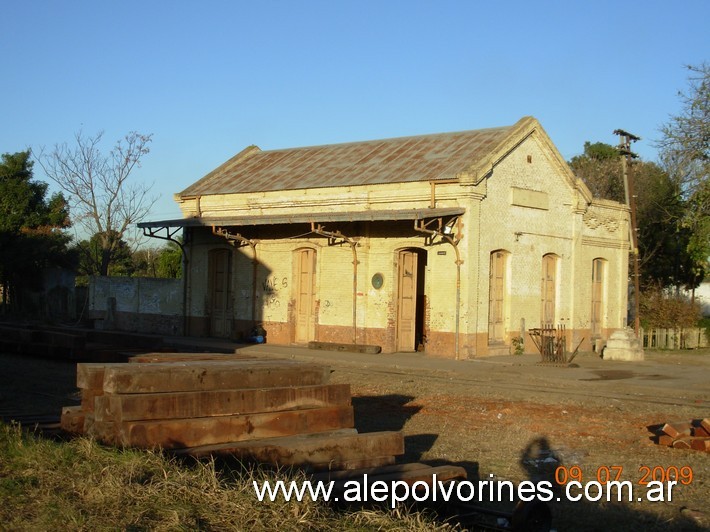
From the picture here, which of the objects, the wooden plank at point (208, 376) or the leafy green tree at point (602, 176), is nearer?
the wooden plank at point (208, 376)

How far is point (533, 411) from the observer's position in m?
12.2

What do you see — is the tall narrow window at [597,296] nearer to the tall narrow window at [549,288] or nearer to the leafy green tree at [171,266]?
the tall narrow window at [549,288]

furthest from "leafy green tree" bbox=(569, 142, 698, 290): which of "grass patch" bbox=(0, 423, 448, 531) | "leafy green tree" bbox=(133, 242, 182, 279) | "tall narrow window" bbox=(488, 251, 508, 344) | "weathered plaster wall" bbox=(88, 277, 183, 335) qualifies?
"grass patch" bbox=(0, 423, 448, 531)

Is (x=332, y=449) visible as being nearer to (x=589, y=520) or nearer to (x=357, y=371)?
(x=589, y=520)

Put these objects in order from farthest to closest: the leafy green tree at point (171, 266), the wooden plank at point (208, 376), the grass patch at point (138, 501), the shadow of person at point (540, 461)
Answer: the leafy green tree at point (171, 266) → the shadow of person at point (540, 461) → the wooden plank at point (208, 376) → the grass patch at point (138, 501)

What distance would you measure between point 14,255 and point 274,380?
30.1m

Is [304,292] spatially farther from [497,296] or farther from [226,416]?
[226,416]

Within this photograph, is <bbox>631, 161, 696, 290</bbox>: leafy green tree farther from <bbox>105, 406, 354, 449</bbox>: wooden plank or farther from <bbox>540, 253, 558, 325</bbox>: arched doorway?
<bbox>105, 406, 354, 449</bbox>: wooden plank

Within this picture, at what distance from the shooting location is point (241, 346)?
22203 millimetres

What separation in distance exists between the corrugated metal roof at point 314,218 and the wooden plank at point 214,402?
36.6ft

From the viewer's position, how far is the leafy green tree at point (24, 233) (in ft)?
116

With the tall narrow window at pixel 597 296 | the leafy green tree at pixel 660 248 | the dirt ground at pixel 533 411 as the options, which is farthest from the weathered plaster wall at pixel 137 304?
the leafy green tree at pixel 660 248

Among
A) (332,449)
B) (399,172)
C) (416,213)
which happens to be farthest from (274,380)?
(399,172)

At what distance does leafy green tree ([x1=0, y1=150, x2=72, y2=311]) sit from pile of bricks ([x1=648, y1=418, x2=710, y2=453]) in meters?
30.8
